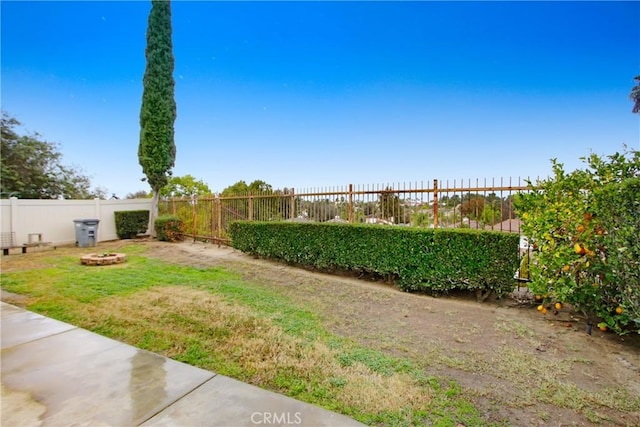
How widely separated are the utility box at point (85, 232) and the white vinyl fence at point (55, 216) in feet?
2.78

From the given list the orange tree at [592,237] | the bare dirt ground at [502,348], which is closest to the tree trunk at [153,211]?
the bare dirt ground at [502,348]

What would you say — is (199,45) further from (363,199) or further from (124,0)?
(363,199)

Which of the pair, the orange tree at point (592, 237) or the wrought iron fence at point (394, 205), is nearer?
the orange tree at point (592, 237)

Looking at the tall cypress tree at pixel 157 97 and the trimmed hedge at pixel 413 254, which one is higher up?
the tall cypress tree at pixel 157 97

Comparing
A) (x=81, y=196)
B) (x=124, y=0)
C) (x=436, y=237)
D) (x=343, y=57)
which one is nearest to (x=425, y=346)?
(x=436, y=237)

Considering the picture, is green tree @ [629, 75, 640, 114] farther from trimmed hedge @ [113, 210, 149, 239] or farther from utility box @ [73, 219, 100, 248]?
utility box @ [73, 219, 100, 248]

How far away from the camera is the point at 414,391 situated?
2246 millimetres

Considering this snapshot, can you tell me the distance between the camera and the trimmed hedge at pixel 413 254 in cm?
463

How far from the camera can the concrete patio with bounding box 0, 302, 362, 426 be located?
72.5 inches
